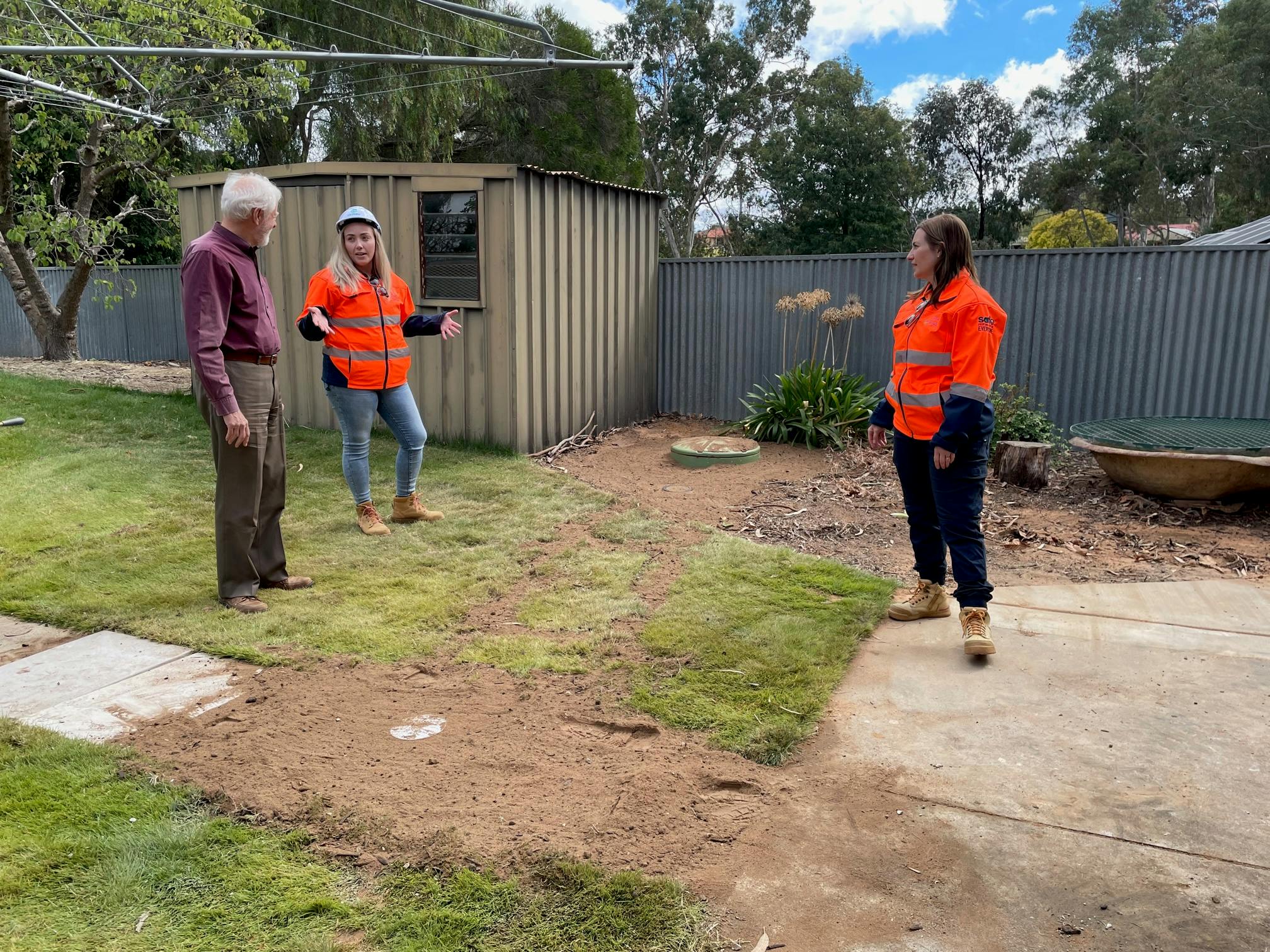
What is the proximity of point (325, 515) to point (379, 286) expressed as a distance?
5.56 feet

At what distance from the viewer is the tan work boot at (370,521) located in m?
5.86

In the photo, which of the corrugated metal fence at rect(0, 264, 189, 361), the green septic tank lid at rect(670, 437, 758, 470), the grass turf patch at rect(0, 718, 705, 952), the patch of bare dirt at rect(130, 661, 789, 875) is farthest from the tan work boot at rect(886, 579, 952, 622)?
the corrugated metal fence at rect(0, 264, 189, 361)

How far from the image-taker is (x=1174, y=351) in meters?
8.66

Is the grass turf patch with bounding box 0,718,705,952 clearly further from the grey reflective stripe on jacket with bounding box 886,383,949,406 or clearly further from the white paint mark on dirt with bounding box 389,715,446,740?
the grey reflective stripe on jacket with bounding box 886,383,949,406

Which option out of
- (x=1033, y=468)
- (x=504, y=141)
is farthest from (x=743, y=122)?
(x=1033, y=468)

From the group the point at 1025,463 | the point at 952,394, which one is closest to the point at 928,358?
the point at 952,394

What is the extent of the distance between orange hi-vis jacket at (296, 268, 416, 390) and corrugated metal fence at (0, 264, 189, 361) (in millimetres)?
12127

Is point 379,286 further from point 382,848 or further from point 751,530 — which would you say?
point 382,848

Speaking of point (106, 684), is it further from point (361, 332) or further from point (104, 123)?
point (104, 123)

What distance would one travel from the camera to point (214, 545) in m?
5.57

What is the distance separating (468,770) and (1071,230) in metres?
44.3

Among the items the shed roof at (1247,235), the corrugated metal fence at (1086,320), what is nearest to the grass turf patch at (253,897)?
the corrugated metal fence at (1086,320)

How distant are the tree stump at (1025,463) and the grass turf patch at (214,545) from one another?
10.8 feet

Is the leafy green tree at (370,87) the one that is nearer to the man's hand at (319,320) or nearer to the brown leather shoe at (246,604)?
the man's hand at (319,320)
